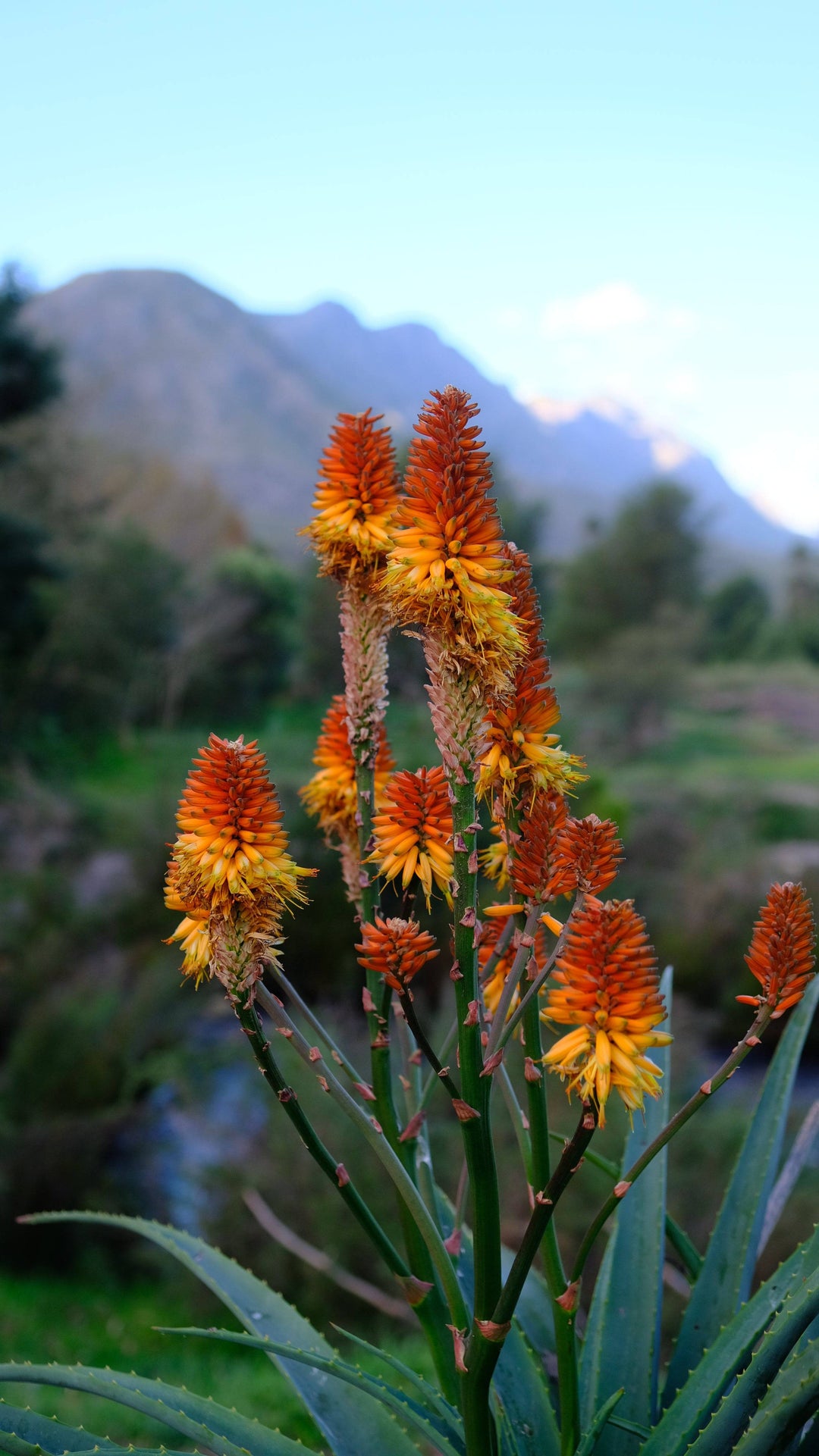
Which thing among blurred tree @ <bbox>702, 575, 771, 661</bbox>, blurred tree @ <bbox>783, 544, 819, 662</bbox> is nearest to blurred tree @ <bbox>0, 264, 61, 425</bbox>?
blurred tree @ <bbox>702, 575, 771, 661</bbox>

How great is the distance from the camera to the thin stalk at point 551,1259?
1002 mm

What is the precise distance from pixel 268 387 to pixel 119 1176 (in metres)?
81.1

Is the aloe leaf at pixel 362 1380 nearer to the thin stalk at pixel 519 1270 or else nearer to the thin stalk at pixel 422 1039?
the thin stalk at pixel 519 1270

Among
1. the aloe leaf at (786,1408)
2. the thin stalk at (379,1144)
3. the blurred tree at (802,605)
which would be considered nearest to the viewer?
the aloe leaf at (786,1408)

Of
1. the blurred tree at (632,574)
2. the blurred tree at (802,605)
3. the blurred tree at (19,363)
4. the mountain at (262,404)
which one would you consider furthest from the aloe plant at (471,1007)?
the mountain at (262,404)

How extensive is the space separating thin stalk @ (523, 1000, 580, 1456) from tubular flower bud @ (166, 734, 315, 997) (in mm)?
291

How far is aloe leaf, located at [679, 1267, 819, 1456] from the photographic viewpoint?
2.74 ft

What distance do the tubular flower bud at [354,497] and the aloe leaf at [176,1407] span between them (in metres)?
0.90

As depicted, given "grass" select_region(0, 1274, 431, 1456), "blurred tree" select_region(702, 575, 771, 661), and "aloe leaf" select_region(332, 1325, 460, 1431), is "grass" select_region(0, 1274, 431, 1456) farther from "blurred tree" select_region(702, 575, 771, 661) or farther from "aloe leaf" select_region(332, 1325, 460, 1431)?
"blurred tree" select_region(702, 575, 771, 661)

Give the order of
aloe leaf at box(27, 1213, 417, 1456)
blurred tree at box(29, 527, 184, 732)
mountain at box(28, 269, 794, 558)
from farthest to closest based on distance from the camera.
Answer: mountain at box(28, 269, 794, 558) → blurred tree at box(29, 527, 184, 732) → aloe leaf at box(27, 1213, 417, 1456)

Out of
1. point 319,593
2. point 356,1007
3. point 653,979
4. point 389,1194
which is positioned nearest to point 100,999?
point 356,1007

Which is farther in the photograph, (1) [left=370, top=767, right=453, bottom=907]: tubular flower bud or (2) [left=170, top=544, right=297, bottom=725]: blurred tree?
(2) [left=170, top=544, right=297, bottom=725]: blurred tree

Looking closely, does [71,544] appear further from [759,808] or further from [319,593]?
[759,808]

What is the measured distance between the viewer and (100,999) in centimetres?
685
